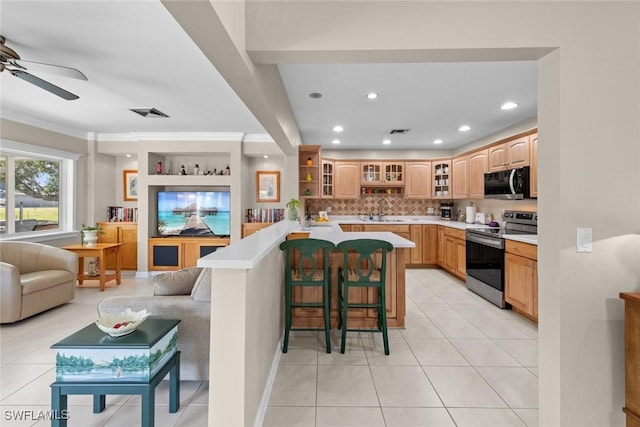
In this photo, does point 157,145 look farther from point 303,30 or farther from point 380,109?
point 303,30

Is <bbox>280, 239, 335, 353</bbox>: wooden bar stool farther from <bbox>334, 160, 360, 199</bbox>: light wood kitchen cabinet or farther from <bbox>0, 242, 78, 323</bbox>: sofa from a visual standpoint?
<bbox>334, 160, 360, 199</bbox>: light wood kitchen cabinet

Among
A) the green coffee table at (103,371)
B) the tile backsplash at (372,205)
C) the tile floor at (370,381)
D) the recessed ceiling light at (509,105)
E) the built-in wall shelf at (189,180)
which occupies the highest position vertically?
the recessed ceiling light at (509,105)

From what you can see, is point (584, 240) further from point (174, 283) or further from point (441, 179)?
point (441, 179)

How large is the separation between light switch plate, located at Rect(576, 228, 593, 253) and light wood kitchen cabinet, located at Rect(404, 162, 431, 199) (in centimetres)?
492

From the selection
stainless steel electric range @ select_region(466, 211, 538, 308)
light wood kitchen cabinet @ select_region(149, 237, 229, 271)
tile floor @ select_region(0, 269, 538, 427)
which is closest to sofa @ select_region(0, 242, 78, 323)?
tile floor @ select_region(0, 269, 538, 427)

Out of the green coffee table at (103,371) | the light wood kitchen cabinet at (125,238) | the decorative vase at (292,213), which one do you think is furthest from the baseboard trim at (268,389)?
the light wood kitchen cabinet at (125,238)

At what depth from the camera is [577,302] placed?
1588 mm

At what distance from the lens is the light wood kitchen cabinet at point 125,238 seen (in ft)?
17.8

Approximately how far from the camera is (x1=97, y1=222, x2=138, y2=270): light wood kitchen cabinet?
5.41 metres

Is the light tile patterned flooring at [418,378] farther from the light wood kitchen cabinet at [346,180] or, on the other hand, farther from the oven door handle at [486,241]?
the light wood kitchen cabinet at [346,180]

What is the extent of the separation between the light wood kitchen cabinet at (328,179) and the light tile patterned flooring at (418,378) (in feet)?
11.3

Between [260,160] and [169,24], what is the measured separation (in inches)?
154

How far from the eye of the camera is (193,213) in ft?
18.6

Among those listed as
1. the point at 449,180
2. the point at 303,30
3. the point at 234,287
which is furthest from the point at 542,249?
the point at 449,180
